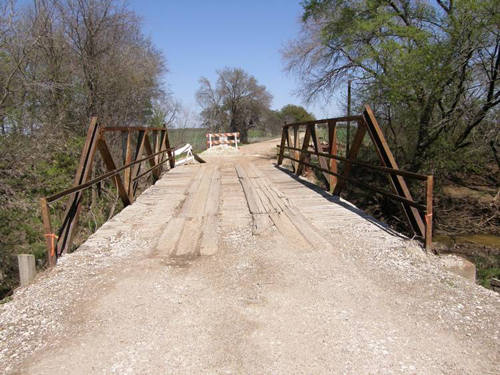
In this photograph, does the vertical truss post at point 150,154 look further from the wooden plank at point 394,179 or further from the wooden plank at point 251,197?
the wooden plank at point 394,179

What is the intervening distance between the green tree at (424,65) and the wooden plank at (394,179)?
7.30 metres

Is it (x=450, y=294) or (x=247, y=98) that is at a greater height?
(x=247, y=98)

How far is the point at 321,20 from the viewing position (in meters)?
16.2

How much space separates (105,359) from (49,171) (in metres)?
11.6

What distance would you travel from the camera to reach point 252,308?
105 inches

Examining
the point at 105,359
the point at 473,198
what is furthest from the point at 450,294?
the point at 473,198

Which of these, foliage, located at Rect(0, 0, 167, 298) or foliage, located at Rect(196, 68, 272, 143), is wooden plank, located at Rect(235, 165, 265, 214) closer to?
foliage, located at Rect(0, 0, 167, 298)

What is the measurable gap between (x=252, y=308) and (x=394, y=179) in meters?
2.87

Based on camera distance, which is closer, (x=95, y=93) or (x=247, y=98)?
(x=95, y=93)

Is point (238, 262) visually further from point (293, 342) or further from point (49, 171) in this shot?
point (49, 171)

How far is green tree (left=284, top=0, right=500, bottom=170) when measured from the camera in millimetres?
10477

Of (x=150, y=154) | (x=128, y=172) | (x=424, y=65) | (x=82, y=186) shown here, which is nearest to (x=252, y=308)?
(x=82, y=186)

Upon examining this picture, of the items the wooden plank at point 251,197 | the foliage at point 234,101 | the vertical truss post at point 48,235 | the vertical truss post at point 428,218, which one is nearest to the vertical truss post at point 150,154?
the wooden plank at point 251,197

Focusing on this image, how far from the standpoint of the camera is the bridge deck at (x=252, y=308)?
2.09 meters
